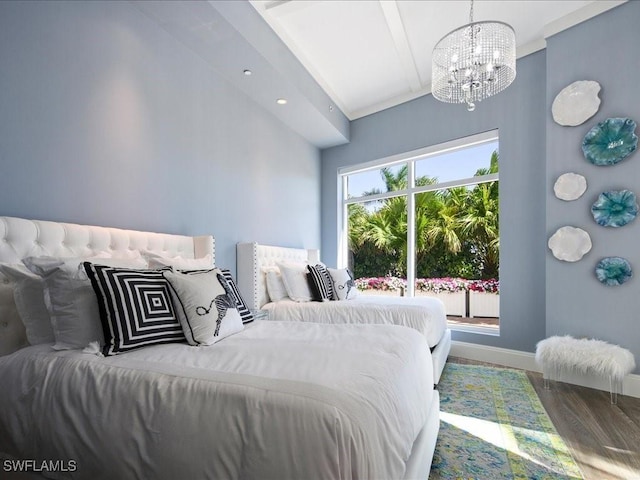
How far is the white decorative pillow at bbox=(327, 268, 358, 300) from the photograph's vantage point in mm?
3301

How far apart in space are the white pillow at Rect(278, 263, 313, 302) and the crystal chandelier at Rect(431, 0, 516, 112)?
2.10m

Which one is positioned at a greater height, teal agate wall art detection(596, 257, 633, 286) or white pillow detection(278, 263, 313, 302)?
teal agate wall art detection(596, 257, 633, 286)

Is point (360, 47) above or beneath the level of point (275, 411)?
above

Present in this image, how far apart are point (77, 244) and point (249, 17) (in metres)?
2.16

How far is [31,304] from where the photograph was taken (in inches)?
56.9

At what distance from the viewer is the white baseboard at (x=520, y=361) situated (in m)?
2.61

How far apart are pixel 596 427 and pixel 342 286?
215cm

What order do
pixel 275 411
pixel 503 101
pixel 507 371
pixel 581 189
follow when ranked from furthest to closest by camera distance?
pixel 503 101, pixel 507 371, pixel 581 189, pixel 275 411

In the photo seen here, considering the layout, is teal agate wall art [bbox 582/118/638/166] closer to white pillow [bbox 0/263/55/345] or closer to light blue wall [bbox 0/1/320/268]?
light blue wall [bbox 0/1/320/268]

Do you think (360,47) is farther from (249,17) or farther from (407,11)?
(249,17)

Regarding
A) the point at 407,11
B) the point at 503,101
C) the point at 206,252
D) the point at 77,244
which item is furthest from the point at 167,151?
the point at 503,101

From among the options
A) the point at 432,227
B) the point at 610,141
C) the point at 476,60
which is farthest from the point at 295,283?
the point at 610,141

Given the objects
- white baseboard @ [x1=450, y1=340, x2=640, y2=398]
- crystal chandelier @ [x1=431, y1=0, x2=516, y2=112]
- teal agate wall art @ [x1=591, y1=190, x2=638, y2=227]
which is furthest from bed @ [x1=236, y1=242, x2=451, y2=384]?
crystal chandelier @ [x1=431, y1=0, x2=516, y2=112]

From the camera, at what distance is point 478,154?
3.88 m
